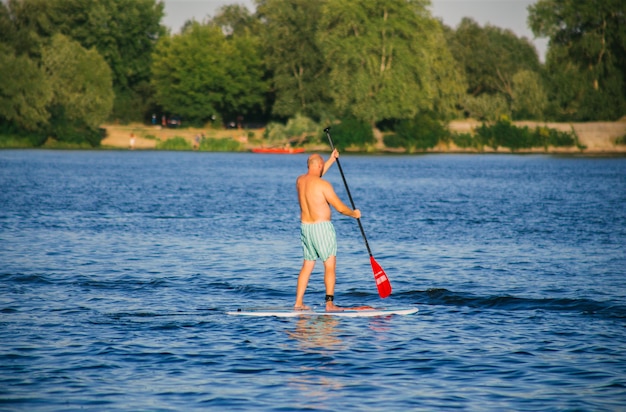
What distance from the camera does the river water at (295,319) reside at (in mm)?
10938

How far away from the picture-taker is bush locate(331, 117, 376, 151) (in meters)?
102

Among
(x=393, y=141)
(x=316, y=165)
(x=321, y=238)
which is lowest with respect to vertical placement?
(x=321, y=238)

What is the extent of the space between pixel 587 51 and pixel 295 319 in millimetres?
88435

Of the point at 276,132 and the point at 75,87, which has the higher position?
the point at 75,87

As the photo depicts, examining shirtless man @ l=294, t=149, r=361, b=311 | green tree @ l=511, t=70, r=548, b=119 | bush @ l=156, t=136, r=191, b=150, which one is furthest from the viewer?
bush @ l=156, t=136, r=191, b=150

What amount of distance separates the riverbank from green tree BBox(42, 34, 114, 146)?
254 inches

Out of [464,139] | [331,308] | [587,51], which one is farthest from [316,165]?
[464,139]

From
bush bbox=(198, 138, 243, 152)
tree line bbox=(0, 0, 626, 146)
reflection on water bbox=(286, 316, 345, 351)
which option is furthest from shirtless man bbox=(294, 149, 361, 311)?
bush bbox=(198, 138, 243, 152)

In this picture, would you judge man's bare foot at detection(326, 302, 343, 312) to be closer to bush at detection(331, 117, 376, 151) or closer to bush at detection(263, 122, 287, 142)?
bush at detection(331, 117, 376, 151)

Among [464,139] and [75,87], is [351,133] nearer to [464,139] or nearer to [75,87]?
[464,139]

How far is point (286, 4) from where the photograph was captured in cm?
10700

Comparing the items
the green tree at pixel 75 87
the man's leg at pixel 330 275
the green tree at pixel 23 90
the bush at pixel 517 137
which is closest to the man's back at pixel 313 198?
the man's leg at pixel 330 275

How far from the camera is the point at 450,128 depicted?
10469cm

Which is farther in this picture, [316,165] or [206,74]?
[206,74]
